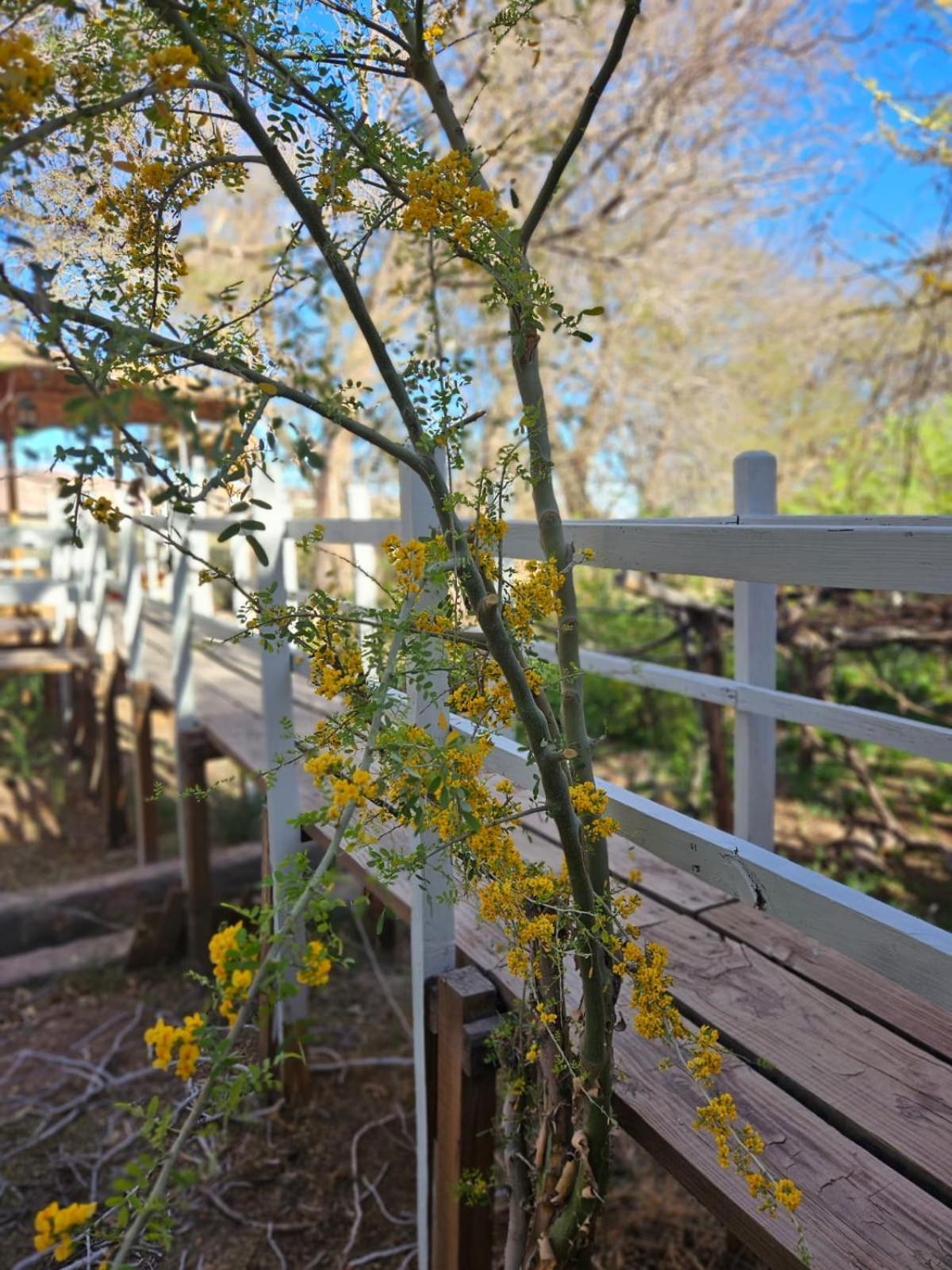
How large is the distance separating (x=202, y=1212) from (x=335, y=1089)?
75cm

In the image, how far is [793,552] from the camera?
49.1 inches

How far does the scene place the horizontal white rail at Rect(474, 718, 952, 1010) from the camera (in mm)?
1225

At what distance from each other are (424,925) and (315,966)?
1113 millimetres

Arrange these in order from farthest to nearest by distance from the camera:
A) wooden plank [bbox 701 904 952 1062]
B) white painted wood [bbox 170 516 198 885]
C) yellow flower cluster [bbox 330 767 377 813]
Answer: white painted wood [bbox 170 516 198 885], wooden plank [bbox 701 904 952 1062], yellow flower cluster [bbox 330 767 377 813]

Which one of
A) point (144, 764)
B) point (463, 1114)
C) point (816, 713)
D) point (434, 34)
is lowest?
point (144, 764)

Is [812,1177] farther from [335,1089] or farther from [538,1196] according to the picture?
[335,1089]

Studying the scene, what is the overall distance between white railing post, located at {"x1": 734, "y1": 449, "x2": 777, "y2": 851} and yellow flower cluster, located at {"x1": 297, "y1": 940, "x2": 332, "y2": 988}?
1851 mm

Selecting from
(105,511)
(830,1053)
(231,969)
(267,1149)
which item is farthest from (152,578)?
(231,969)

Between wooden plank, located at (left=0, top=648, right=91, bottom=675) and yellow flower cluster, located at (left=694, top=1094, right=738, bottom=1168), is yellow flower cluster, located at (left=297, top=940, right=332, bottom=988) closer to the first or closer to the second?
yellow flower cluster, located at (left=694, top=1094, right=738, bottom=1168)

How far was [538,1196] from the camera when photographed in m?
1.46

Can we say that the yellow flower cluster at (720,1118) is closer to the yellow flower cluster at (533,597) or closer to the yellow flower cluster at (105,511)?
the yellow flower cluster at (533,597)

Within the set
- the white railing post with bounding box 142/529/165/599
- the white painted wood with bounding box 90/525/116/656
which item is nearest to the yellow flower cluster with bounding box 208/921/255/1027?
the white painted wood with bounding box 90/525/116/656

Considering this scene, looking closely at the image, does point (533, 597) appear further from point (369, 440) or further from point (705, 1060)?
point (705, 1060)

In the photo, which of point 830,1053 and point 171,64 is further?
point 830,1053
